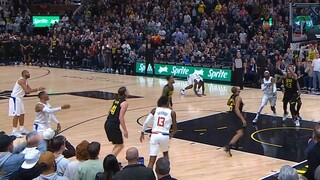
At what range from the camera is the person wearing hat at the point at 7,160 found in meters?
8.14

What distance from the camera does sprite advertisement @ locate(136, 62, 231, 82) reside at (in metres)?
28.6

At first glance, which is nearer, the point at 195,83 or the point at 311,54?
the point at 195,83

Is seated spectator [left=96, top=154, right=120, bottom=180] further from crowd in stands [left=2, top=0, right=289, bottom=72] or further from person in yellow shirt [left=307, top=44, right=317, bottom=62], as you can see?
crowd in stands [left=2, top=0, right=289, bottom=72]

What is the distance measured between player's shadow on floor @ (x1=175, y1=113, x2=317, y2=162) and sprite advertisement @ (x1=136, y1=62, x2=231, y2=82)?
29.6 feet

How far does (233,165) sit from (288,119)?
6207 mm

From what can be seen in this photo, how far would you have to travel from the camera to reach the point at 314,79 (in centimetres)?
2509

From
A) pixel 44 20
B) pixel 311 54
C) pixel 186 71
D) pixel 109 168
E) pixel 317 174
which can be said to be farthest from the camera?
pixel 44 20

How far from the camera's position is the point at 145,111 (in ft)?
67.5

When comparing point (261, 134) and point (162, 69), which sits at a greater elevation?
point (162, 69)

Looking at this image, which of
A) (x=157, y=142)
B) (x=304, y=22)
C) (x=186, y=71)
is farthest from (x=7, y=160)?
(x=186, y=71)

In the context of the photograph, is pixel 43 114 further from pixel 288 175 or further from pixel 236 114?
pixel 288 175

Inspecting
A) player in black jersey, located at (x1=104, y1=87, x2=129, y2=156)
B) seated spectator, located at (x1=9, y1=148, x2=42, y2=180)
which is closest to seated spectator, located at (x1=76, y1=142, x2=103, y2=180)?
seated spectator, located at (x1=9, y1=148, x2=42, y2=180)

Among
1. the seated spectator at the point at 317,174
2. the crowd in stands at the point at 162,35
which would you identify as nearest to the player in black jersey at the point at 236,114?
the seated spectator at the point at 317,174

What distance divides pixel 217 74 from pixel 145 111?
8.96 m
